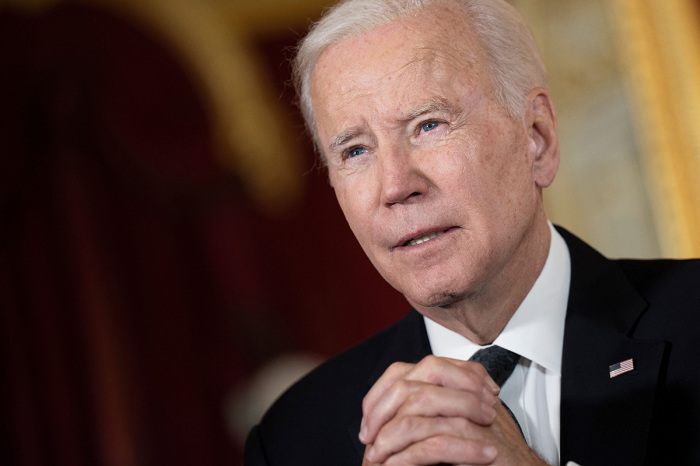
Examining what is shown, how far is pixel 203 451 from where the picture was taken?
374 cm

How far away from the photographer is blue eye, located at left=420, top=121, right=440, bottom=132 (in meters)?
1.80

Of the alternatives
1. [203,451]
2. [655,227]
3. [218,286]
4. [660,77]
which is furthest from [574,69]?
[203,451]

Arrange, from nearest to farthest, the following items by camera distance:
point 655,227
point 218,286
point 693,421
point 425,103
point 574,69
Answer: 1. point 693,421
2. point 425,103
3. point 655,227
4. point 574,69
5. point 218,286

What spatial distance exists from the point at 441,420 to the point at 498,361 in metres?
0.43

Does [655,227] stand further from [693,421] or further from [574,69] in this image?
[693,421]

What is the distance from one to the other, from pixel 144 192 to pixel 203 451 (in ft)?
3.97

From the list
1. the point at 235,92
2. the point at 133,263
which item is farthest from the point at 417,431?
the point at 235,92

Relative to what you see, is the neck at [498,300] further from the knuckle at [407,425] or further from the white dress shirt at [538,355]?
the knuckle at [407,425]

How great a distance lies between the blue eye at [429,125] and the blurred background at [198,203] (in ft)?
6.01

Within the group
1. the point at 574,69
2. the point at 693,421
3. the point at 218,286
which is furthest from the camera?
the point at 218,286

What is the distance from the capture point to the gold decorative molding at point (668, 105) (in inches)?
127

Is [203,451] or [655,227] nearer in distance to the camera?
[655,227]

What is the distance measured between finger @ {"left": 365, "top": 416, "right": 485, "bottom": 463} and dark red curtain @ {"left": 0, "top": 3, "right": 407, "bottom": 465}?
2.23 meters

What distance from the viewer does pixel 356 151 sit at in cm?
190
